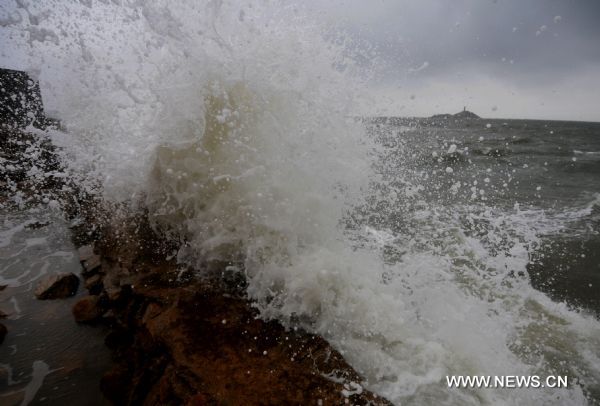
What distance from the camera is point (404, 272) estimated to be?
12.0ft

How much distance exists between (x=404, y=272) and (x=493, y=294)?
0.97 metres

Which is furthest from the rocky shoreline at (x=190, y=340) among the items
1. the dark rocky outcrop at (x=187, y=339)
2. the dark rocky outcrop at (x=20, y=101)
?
the dark rocky outcrop at (x=20, y=101)

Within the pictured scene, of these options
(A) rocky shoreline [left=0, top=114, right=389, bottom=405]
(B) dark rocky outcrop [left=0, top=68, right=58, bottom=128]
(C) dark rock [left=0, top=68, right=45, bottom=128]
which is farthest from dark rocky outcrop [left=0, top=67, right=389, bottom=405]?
(C) dark rock [left=0, top=68, right=45, bottom=128]

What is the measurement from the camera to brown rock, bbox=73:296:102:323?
2.81 meters

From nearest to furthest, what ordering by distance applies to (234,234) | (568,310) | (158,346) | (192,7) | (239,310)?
(158,346) → (239,310) → (234,234) → (192,7) → (568,310)

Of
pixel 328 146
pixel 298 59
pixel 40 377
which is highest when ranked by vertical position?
pixel 298 59

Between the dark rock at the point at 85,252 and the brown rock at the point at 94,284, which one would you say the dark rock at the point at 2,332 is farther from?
the dark rock at the point at 85,252

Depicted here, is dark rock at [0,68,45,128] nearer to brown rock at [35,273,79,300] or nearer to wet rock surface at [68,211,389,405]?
brown rock at [35,273,79,300]

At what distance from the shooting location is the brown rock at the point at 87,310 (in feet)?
9.23

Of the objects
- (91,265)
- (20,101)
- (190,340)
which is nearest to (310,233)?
(190,340)

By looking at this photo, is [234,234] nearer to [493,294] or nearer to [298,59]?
[298,59]

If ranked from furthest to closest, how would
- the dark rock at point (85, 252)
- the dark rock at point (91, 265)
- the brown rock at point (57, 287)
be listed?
the dark rock at point (85, 252) → the dark rock at point (91, 265) → the brown rock at point (57, 287)

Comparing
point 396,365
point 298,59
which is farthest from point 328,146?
point 396,365

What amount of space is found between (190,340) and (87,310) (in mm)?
1543
